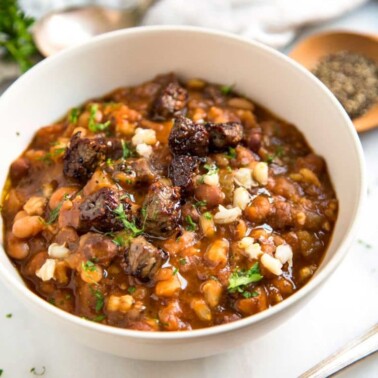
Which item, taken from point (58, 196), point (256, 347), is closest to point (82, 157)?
point (58, 196)

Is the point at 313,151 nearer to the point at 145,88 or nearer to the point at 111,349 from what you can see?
the point at 145,88

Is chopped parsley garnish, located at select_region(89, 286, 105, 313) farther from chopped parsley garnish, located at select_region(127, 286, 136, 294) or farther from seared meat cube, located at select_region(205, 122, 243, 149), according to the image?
seared meat cube, located at select_region(205, 122, 243, 149)

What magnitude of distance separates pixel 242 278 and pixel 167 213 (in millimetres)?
569

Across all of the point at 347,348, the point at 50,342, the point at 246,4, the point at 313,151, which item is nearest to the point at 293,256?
the point at 347,348

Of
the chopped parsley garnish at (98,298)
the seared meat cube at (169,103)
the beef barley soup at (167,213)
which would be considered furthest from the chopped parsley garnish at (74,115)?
the chopped parsley garnish at (98,298)

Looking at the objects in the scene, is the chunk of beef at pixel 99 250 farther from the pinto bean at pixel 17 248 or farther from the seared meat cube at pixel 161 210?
the pinto bean at pixel 17 248

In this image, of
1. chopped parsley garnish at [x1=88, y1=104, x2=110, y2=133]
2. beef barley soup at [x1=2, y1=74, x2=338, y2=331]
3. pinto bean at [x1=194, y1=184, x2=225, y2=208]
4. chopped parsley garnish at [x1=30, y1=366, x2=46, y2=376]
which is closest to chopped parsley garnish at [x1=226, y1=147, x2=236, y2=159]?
beef barley soup at [x1=2, y1=74, x2=338, y2=331]

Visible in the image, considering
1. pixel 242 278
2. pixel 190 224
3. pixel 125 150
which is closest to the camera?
pixel 242 278

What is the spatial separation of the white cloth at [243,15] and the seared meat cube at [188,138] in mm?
2021

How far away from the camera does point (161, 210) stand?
358 centimetres

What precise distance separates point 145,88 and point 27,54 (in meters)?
1.44

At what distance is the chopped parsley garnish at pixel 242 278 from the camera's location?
3.53 m

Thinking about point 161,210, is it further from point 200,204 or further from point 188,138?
point 188,138

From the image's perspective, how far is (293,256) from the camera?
3.79 metres
